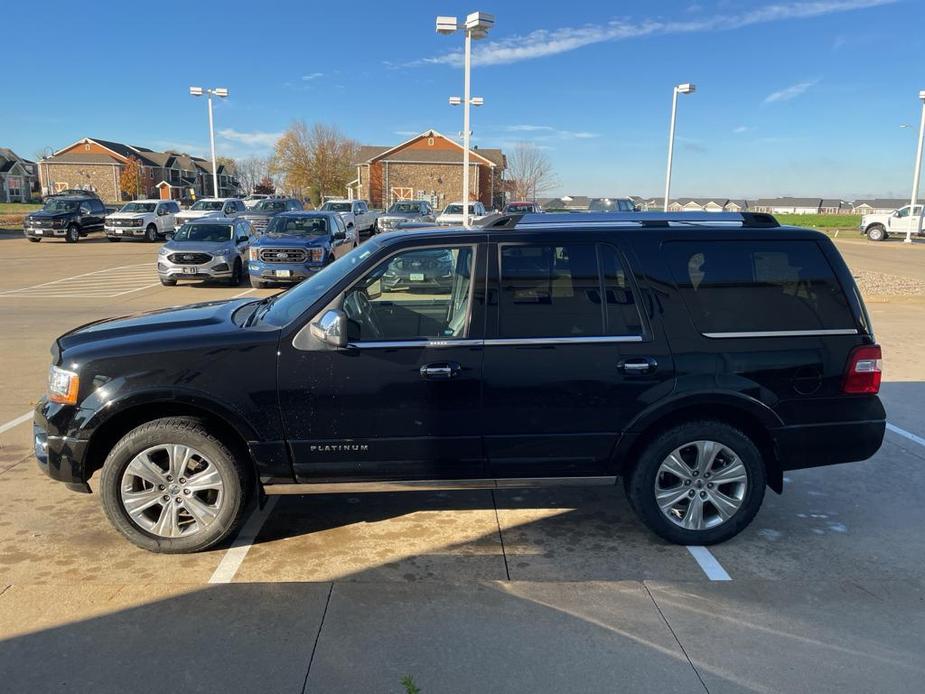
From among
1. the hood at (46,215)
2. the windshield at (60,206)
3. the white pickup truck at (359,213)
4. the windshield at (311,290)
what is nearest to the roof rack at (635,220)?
the windshield at (311,290)

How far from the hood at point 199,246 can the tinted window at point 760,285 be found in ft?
44.2

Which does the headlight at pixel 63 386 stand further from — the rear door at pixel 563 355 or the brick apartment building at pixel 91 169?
the brick apartment building at pixel 91 169

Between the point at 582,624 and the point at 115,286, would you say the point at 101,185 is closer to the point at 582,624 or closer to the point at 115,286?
the point at 115,286

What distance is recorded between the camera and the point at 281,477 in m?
3.75

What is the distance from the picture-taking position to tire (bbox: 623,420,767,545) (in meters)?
3.87

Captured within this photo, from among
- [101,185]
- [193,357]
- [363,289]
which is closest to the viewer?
[193,357]

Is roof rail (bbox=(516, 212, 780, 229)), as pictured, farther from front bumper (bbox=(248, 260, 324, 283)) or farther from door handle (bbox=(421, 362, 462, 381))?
front bumper (bbox=(248, 260, 324, 283))

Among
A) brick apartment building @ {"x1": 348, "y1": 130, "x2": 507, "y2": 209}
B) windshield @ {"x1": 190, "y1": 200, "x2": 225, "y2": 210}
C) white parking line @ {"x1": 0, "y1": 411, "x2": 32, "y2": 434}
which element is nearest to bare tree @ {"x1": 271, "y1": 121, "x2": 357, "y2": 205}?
brick apartment building @ {"x1": 348, "y1": 130, "x2": 507, "y2": 209}

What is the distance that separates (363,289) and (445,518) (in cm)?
156

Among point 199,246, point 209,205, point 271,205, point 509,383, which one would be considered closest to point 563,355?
point 509,383

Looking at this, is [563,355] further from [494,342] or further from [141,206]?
[141,206]

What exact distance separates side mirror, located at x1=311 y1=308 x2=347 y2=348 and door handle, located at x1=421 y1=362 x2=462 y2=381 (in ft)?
1.45

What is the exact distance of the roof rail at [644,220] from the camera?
13.1 feet

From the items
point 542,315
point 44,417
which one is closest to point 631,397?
point 542,315
